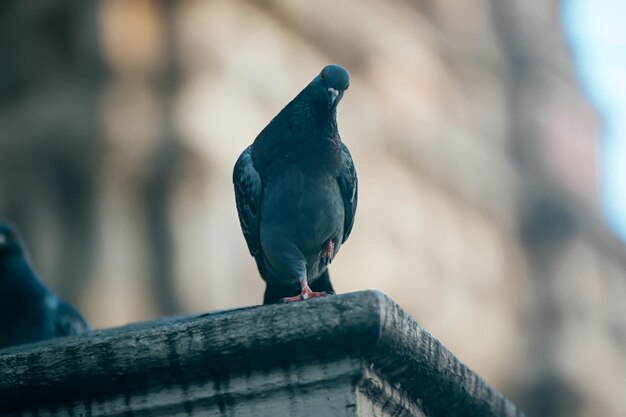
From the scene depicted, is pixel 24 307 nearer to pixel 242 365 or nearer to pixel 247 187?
pixel 247 187

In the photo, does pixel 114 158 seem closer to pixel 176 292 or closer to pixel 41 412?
pixel 176 292

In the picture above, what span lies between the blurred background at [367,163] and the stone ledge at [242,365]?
11.9m

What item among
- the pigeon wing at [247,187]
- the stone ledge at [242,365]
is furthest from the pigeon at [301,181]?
the stone ledge at [242,365]

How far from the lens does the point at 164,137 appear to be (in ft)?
59.7

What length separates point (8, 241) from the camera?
31.2 ft

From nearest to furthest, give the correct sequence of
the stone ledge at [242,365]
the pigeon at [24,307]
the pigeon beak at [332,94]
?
the stone ledge at [242,365] → the pigeon beak at [332,94] → the pigeon at [24,307]

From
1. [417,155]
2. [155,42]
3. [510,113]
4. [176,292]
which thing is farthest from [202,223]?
[510,113]

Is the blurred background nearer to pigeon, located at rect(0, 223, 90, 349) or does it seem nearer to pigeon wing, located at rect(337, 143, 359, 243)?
pigeon, located at rect(0, 223, 90, 349)

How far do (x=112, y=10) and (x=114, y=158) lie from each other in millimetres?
1585

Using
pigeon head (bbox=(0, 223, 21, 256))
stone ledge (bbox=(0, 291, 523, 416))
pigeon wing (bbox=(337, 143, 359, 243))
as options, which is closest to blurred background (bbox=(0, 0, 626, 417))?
pigeon head (bbox=(0, 223, 21, 256))

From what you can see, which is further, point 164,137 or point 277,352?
point 164,137

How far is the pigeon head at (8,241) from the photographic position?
9.38 meters

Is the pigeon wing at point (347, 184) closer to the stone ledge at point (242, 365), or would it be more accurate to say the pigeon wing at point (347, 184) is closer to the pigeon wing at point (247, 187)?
the pigeon wing at point (247, 187)

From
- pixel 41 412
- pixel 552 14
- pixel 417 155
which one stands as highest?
pixel 552 14
